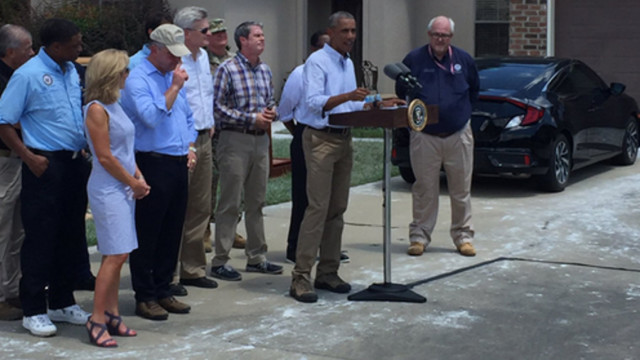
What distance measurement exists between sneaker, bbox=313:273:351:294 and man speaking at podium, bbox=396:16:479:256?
1439 mm

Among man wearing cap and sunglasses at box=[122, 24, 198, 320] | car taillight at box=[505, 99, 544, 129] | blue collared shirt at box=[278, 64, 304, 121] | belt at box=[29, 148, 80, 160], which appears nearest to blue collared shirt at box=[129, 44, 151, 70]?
man wearing cap and sunglasses at box=[122, 24, 198, 320]

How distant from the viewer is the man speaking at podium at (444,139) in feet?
30.0

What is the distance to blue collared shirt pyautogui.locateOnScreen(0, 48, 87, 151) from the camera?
6594mm

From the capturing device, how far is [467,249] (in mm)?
9047

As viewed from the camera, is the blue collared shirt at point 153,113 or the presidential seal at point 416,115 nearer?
the blue collared shirt at point 153,113

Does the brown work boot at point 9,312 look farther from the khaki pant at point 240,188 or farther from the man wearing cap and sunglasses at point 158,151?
the khaki pant at point 240,188

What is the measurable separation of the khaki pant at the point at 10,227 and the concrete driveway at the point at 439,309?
0.30 metres

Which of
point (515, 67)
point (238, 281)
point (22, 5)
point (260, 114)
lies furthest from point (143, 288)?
point (22, 5)

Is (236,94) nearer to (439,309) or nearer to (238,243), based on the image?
(238,243)

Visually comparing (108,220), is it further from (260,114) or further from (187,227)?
→ (260,114)

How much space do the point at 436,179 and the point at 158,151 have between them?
318 cm

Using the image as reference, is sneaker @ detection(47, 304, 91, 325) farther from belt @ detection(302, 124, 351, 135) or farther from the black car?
the black car

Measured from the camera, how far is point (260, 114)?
820 cm

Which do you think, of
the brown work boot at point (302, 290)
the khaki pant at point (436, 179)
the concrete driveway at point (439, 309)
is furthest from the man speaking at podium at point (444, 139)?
the brown work boot at point (302, 290)
